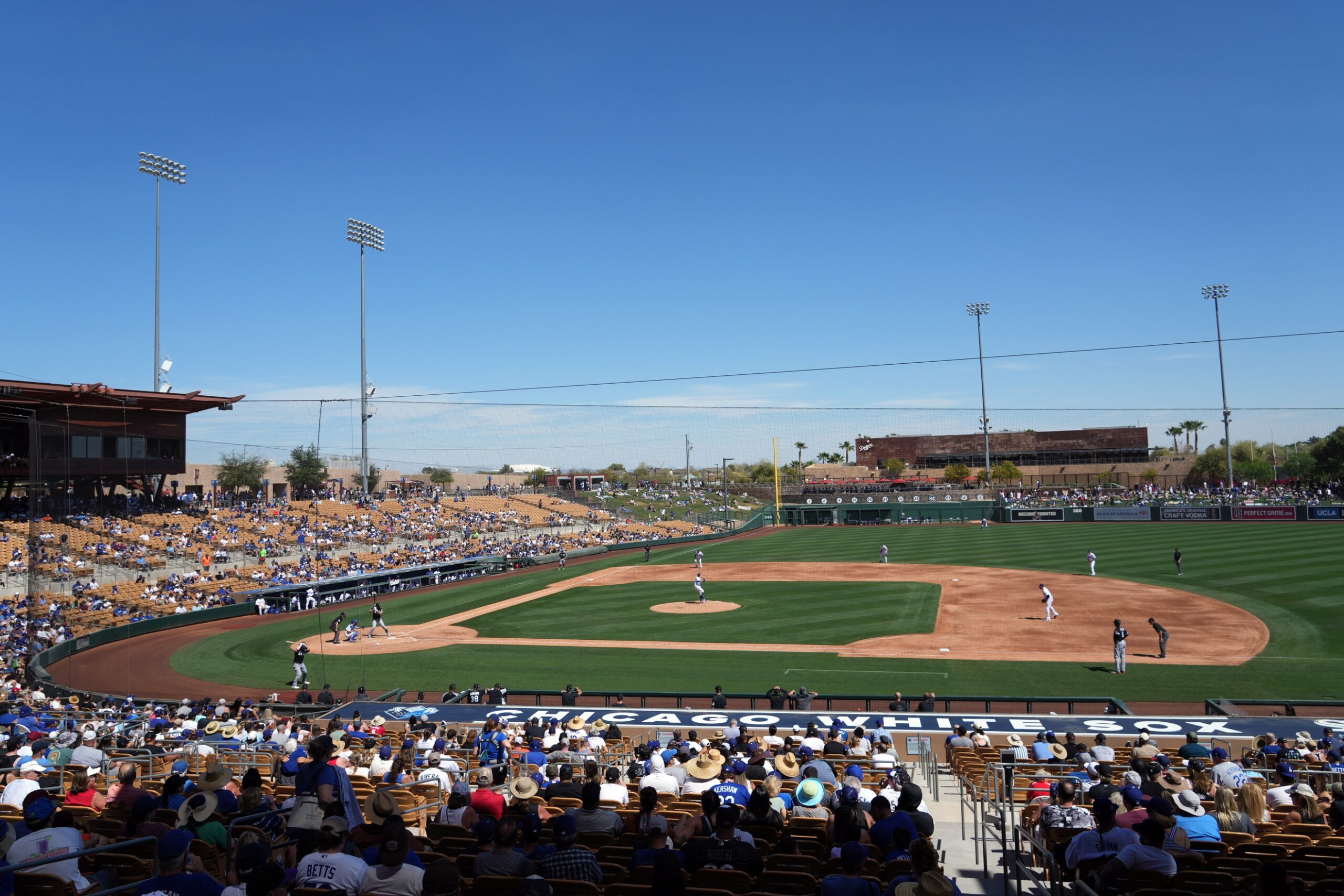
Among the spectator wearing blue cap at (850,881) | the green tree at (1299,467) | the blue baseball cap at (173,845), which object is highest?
the green tree at (1299,467)

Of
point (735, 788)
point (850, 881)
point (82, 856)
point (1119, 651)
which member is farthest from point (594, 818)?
point (1119, 651)

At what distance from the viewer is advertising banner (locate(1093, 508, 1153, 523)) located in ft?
235

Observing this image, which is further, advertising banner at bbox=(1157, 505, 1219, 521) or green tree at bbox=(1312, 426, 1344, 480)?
green tree at bbox=(1312, 426, 1344, 480)

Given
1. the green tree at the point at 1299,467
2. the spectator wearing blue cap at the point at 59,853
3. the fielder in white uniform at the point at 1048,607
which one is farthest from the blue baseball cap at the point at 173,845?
the green tree at the point at 1299,467

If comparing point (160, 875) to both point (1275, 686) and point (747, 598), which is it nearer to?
point (1275, 686)

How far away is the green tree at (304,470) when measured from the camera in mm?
77125

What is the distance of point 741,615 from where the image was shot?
34.7 m

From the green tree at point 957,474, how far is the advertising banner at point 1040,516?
137 ft

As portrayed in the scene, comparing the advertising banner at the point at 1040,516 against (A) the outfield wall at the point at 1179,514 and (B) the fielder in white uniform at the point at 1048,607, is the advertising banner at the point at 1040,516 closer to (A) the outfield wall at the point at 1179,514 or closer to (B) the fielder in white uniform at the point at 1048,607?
(A) the outfield wall at the point at 1179,514

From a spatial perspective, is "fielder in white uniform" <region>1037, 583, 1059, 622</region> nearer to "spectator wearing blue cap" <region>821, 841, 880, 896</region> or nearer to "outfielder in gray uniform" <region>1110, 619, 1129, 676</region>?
"outfielder in gray uniform" <region>1110, 619, 1129, 676</region>

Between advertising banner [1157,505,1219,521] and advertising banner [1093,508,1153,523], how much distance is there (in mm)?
1006

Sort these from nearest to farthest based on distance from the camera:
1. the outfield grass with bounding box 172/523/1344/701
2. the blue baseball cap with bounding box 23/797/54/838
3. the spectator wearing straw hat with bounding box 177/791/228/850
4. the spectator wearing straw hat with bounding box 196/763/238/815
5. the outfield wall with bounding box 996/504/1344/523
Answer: the spectator wearing straw hat with bounding box 177/791/228/850
the blue baseball cap with bounding box 23/797/54/838
the spectator wearing straw hat with bounding box 196/763/238/815
the outfield grass with bounding box 172/523/1344/701
the outfield wall with bounding box 996/504/1344/523

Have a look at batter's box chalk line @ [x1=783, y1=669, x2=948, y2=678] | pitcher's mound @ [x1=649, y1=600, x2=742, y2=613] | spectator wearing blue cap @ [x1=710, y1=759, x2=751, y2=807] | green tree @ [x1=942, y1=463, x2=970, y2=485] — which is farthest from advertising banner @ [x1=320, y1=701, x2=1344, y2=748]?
green tree @ [x1=942, y1=463, x2=970, y2=485]

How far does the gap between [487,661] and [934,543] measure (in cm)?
4091
